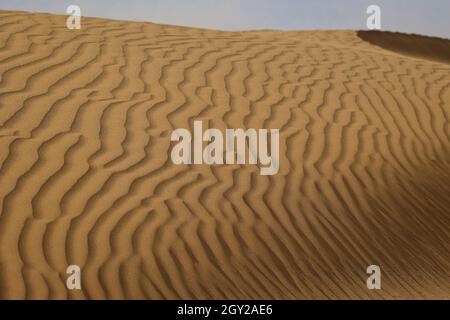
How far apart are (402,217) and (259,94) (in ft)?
9.23

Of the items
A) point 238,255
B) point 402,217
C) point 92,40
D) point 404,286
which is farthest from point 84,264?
point 92,40

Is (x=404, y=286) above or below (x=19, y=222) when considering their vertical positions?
below

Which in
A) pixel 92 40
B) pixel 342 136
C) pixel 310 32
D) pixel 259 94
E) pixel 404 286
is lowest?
pixel 404 286

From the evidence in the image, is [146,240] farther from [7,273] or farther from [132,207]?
[7,273]

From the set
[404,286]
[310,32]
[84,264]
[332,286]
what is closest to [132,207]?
[84,264]

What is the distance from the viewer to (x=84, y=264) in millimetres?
5070

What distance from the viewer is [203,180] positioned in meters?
6.57

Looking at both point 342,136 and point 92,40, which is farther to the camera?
point 92,40

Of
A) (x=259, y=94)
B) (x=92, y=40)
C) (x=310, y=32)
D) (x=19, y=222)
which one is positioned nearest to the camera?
(x=19, y=222)

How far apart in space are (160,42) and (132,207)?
5398mm

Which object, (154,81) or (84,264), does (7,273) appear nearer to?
(84,264)

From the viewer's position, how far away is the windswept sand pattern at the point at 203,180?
5.31 m

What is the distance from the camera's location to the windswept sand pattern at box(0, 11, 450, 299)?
17.4 feet

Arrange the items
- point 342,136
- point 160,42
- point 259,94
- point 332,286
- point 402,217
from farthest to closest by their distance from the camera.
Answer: point 160,42 → point 259,94 → point 342,136 → point 402,217 → point 332,286
